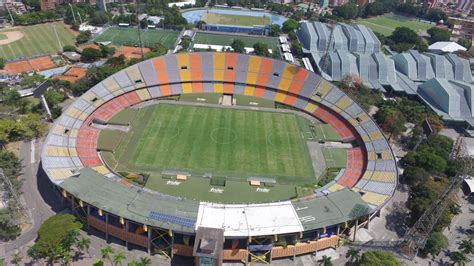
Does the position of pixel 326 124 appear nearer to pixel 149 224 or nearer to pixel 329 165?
pixel 329 165

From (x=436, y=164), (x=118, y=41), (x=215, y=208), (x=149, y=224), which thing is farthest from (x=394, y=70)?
(x=118, y=41)

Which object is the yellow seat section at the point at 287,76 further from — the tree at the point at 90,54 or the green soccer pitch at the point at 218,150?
the tree at the point at 90,54

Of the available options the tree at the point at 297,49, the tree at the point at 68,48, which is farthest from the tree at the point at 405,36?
the tree at the point at 68,48

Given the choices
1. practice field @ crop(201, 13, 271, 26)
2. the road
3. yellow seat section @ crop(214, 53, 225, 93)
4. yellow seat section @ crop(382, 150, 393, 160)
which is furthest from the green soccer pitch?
practice field @ crop(201, 13, 271, 26)

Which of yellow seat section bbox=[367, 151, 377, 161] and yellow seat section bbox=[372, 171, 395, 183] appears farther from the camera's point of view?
yellow seat section bbox=[367, 151, 377, 161]

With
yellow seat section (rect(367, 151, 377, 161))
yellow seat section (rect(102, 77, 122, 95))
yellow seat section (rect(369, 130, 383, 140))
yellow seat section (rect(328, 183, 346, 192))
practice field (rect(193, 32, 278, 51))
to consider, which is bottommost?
yellow seat section (rect(328, 183, 346, 192))

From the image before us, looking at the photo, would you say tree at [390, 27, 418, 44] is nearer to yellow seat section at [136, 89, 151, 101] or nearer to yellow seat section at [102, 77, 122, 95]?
yellow seat section at [136, 89, 151, 101]
